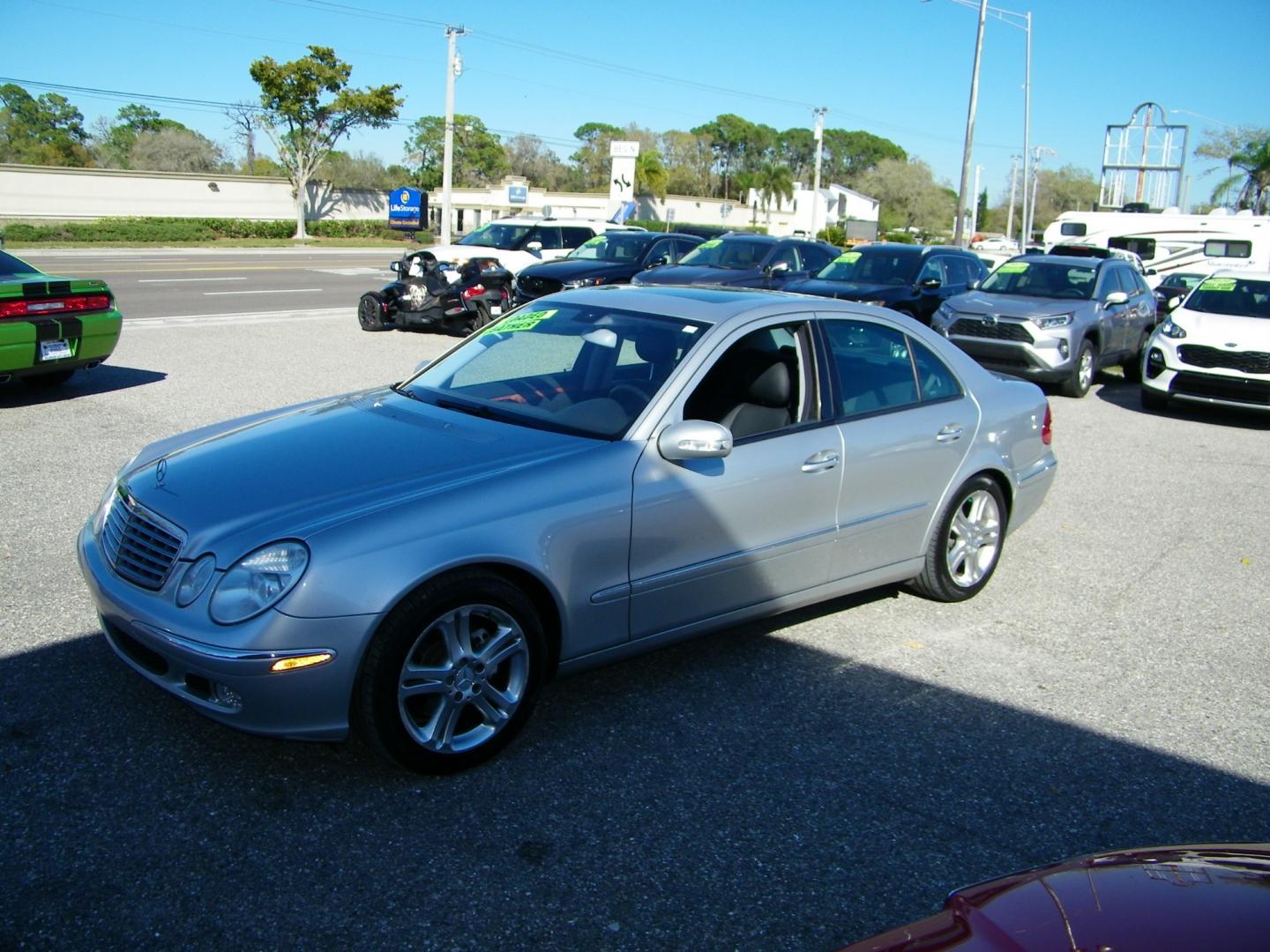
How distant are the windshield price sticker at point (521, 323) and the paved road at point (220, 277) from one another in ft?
43.0

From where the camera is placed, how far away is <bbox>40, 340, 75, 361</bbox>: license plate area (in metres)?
9.35

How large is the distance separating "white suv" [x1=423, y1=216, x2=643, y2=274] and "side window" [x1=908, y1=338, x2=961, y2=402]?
50.9 ft

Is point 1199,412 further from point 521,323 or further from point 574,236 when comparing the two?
point 574,236

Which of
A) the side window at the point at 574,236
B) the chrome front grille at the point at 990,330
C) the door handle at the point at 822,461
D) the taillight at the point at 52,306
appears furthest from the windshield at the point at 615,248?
the door handle at the point at 822,461

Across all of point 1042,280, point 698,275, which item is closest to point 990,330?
point 1042,280

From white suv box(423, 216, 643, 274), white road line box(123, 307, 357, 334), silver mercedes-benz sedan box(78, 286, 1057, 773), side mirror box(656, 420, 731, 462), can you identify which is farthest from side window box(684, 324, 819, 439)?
white suv box(423, 216, 643, 274)

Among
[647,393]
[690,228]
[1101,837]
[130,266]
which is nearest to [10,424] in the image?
[647,393]

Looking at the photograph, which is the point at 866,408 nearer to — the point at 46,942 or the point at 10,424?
the point at 46,942

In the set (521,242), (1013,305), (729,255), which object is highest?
(521,242)

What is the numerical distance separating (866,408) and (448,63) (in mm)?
38466

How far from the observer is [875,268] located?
16031mm

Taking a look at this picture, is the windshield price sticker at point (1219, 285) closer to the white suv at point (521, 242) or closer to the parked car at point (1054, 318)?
the parked car at point (1054, 318)

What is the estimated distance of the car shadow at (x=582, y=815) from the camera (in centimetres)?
302

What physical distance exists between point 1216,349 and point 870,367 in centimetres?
848
